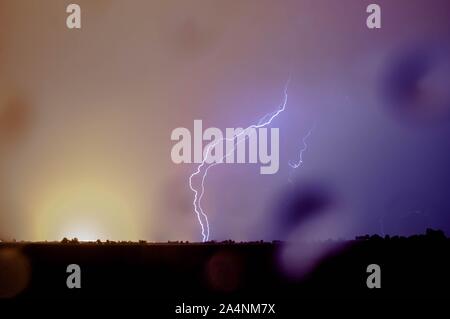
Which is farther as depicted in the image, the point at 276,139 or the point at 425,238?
the point at 276,139

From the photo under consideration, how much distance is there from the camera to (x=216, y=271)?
15.3 ft

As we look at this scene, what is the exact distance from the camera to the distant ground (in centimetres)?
461

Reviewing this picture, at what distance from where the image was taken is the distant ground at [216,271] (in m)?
4.61

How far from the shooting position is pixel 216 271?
15.3 ft

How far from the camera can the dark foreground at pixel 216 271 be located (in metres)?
4.61

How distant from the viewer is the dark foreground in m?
4.61
